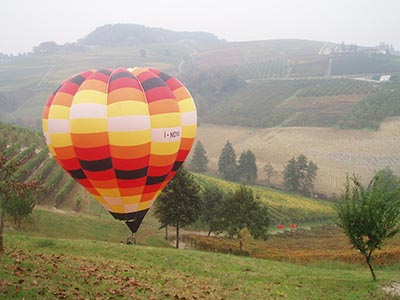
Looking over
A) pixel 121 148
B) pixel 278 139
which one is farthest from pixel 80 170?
pixel 278 139

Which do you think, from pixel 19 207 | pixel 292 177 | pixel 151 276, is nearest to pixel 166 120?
pixel 151 276

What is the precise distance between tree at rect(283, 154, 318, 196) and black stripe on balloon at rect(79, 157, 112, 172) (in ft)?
146

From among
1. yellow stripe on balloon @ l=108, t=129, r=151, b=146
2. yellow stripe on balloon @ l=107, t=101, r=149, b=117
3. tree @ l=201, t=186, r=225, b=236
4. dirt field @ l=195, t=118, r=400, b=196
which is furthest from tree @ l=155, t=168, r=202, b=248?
dirt field @ l=195, t=118, r=400, b=196

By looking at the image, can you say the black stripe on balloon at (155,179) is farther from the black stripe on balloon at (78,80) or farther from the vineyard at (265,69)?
the vineyard at (265,69)

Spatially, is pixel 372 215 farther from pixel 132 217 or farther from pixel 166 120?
pixel 132 217

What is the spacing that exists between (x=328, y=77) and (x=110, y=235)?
381 feet

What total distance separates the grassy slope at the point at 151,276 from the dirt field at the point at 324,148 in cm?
4278

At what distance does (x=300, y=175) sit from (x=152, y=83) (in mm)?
44040

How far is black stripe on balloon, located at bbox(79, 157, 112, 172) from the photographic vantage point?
15336 millimetres

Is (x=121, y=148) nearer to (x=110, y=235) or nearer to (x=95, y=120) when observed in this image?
(x=95, y=120)

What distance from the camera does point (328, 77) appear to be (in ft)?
419

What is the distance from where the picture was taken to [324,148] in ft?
246

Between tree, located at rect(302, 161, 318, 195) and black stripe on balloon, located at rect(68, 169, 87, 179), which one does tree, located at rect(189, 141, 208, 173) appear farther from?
black stripe on balloon, located at rect(68, 169, 87, 179)

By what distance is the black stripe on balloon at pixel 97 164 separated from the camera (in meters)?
15.3
